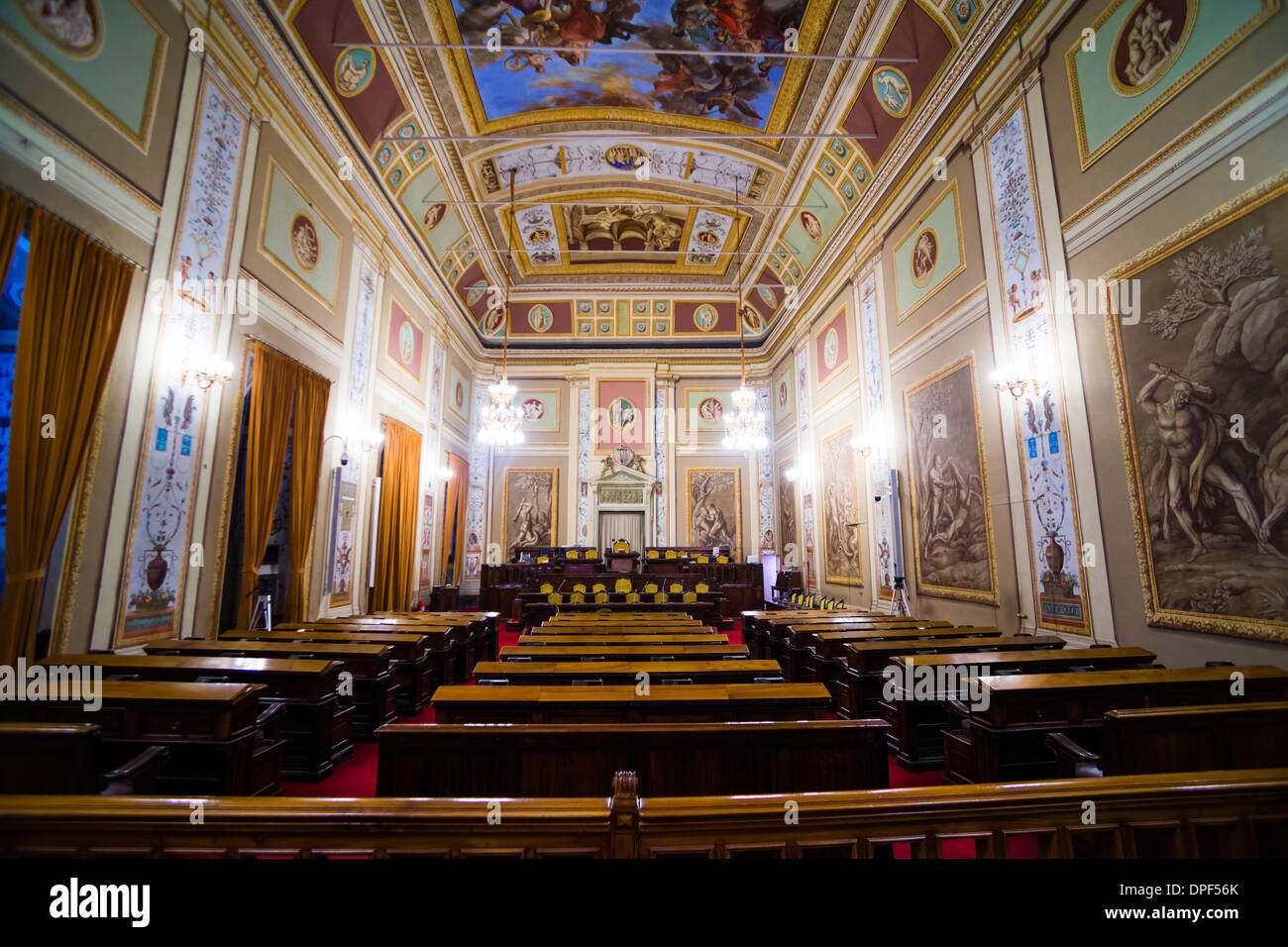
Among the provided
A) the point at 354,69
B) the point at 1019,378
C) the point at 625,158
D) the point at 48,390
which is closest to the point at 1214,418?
the point at 1019,378

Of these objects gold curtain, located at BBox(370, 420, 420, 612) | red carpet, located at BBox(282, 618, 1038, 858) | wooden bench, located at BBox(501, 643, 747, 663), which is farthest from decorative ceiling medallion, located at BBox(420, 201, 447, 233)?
red carpet, located at BBox(282, 618, 1038, 858)

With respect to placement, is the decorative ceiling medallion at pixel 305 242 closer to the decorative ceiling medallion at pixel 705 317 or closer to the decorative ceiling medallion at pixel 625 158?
the decorative ceiling medallion at pixel 625 158

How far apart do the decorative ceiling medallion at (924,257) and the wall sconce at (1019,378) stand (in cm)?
258

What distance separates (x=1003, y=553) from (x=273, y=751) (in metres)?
7.47

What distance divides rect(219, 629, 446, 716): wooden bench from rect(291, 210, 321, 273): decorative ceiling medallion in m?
5.13

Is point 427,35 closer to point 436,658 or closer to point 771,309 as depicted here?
point 436,658

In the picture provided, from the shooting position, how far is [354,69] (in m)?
8.00

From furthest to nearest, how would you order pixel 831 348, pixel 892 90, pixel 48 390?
pixel 831 348 → pixel 892 90 → pixel 48 390

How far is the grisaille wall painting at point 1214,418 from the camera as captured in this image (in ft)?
12.8

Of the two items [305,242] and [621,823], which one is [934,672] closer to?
[621,823]

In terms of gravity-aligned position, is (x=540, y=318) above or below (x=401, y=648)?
above

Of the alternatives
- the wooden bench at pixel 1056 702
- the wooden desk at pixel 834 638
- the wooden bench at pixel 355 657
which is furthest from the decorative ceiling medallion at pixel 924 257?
the wooden bench at pixel 355 657

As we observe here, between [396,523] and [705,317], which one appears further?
[705,317]

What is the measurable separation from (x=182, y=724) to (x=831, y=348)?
1255 centimetres
